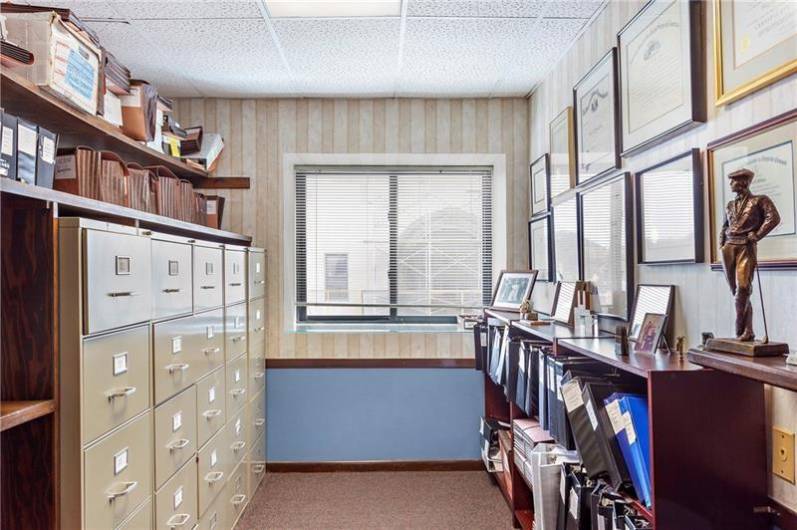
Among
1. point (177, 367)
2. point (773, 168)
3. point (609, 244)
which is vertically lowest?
point (177, 367)

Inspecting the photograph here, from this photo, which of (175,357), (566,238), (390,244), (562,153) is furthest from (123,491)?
(562,153)

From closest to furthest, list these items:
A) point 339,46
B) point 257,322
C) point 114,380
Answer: point 114,380
point 339,46
point 257,322


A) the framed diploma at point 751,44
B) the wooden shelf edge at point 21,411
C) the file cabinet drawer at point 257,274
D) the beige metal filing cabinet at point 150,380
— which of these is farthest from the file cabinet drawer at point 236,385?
the framed diploma at point 751,44

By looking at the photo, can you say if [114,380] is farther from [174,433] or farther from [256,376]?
[256,376]

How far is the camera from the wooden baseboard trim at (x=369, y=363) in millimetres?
3363

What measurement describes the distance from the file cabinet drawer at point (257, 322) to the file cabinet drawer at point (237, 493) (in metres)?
0.67

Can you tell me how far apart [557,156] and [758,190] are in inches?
59.4

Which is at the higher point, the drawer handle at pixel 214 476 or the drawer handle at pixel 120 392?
the drawer handle at pixel 120 392

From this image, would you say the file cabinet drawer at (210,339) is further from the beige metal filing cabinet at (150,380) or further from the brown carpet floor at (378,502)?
the brown carpet floor at (378,502)

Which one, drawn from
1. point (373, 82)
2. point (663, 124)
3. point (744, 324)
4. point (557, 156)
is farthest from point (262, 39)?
point (744, 324)

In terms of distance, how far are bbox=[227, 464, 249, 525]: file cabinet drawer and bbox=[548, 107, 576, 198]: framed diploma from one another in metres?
2.19

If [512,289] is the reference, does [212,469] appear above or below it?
below

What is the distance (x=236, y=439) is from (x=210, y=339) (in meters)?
0.65

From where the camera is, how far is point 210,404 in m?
2.34
